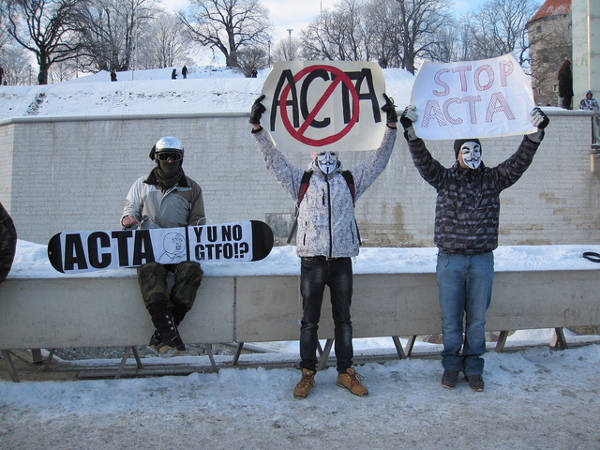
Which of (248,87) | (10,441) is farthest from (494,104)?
(248,87)

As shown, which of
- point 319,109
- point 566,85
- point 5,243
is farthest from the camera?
point 566,85

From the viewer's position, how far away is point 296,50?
178ft

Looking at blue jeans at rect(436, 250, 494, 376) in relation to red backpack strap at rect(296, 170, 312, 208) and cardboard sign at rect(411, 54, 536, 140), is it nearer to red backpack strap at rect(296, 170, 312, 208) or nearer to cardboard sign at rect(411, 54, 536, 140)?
cardboard sign at rect(411, 54, 536, 140)

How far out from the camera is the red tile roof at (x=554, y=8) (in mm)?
55969

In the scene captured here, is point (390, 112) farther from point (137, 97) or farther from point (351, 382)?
point (137, 97)

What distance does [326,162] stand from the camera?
3922mm

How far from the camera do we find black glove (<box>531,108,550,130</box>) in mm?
3883

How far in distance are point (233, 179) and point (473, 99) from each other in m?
13.2

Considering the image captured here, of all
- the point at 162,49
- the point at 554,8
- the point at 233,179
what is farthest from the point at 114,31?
the point at 554,8

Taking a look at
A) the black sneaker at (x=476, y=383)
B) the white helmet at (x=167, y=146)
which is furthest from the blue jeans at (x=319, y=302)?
the white helmet at (x=167, y=146)

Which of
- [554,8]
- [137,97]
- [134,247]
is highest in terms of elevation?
[554,8]

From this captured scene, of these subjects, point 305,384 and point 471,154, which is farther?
point 471,154

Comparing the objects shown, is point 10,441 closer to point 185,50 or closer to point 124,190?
Answer: point 124,190

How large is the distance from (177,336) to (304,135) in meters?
Result: 1.97
